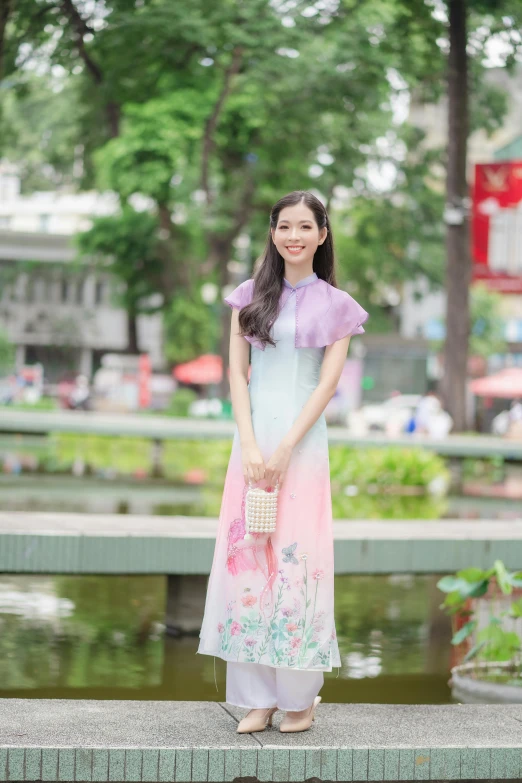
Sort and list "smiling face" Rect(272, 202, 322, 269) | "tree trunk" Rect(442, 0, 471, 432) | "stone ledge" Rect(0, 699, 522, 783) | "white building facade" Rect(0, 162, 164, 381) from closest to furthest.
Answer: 1. "stone ledge" Rect(0, 699, 522, 783)
2. "smiling face" Rect(272, 202, 322, 269)
3. "tree trunk" Rect(442, 0, 471, 432)
4. "white building facade" Rect(0, 162, 164, 381)

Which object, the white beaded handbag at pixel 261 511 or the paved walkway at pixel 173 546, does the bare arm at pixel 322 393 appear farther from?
the paved walkway at pixel 173 546

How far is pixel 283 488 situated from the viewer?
14.2 feet

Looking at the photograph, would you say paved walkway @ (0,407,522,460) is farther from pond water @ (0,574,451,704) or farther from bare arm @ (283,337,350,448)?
bare arm @ (283,337,350,448)

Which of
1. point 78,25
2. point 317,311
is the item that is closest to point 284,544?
point 317,311

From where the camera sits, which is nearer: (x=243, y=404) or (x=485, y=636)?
(x=243, y=404)

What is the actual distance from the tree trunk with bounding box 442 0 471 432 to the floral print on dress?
1935cm

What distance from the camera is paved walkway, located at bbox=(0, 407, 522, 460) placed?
2106cm

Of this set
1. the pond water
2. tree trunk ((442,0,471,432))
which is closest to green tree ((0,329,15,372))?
tree trunk ((442,0,471,432))

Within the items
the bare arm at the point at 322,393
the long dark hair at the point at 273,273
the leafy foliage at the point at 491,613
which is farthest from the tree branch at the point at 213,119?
the bare arm at the point at 322,393

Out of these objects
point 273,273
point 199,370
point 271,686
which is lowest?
point 271,686

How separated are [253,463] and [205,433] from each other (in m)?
18.7

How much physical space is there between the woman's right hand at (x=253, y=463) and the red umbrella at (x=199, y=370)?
4068 cm

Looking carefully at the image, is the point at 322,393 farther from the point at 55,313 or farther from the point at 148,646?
the point at 55,313

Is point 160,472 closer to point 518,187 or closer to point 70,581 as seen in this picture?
point 518,187
